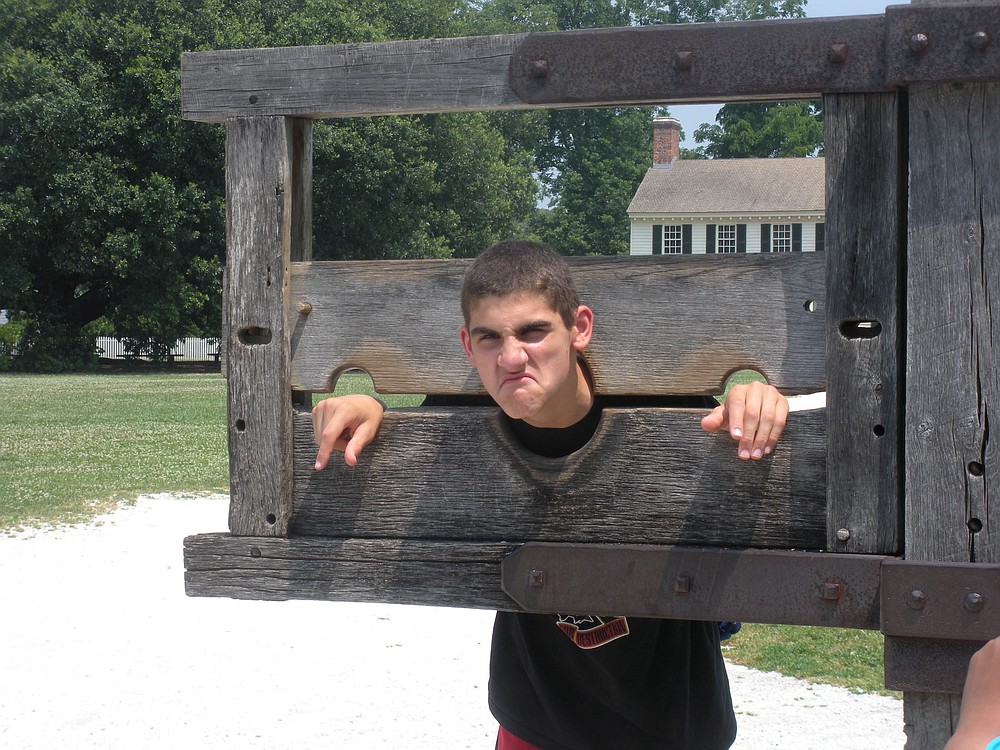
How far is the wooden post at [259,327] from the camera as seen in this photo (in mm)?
2400

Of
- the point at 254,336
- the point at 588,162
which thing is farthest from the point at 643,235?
the point at 254,336

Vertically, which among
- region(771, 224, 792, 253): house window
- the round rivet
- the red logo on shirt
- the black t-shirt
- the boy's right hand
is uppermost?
region(771, 224, 792, 253): house window

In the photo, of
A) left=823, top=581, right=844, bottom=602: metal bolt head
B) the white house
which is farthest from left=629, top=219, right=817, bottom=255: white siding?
left=823, top=581, right=844, bottom=602: metal bolt head

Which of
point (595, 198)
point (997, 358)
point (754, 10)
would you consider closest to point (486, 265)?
point (997, 358)

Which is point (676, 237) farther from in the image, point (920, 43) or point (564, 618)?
point (920, 43)

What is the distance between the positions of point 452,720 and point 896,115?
A: 135 inches

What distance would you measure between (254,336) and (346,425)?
0.30 metres

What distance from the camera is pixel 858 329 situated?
82.6 inches

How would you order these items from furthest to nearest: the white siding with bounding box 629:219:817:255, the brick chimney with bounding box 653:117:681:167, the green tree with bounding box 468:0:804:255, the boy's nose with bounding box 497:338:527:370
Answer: the green tree with bounding box 468:0:804:255 → the brick chimney with bounding box 653:117:681:167 → the white siding with bounding box 629:219:817:255 → the boy's nose with bounding box 497:338:527:370

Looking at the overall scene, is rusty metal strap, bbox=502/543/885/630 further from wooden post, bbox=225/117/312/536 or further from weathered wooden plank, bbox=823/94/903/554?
wooden post, bbox=225/117/312/536

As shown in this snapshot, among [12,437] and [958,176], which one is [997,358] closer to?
[958,176]

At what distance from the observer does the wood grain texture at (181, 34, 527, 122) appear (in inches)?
89.5

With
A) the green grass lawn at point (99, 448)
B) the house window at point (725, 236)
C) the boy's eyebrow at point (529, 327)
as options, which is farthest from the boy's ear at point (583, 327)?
the house window at point (725, 236)

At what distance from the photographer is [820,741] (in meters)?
4.46
